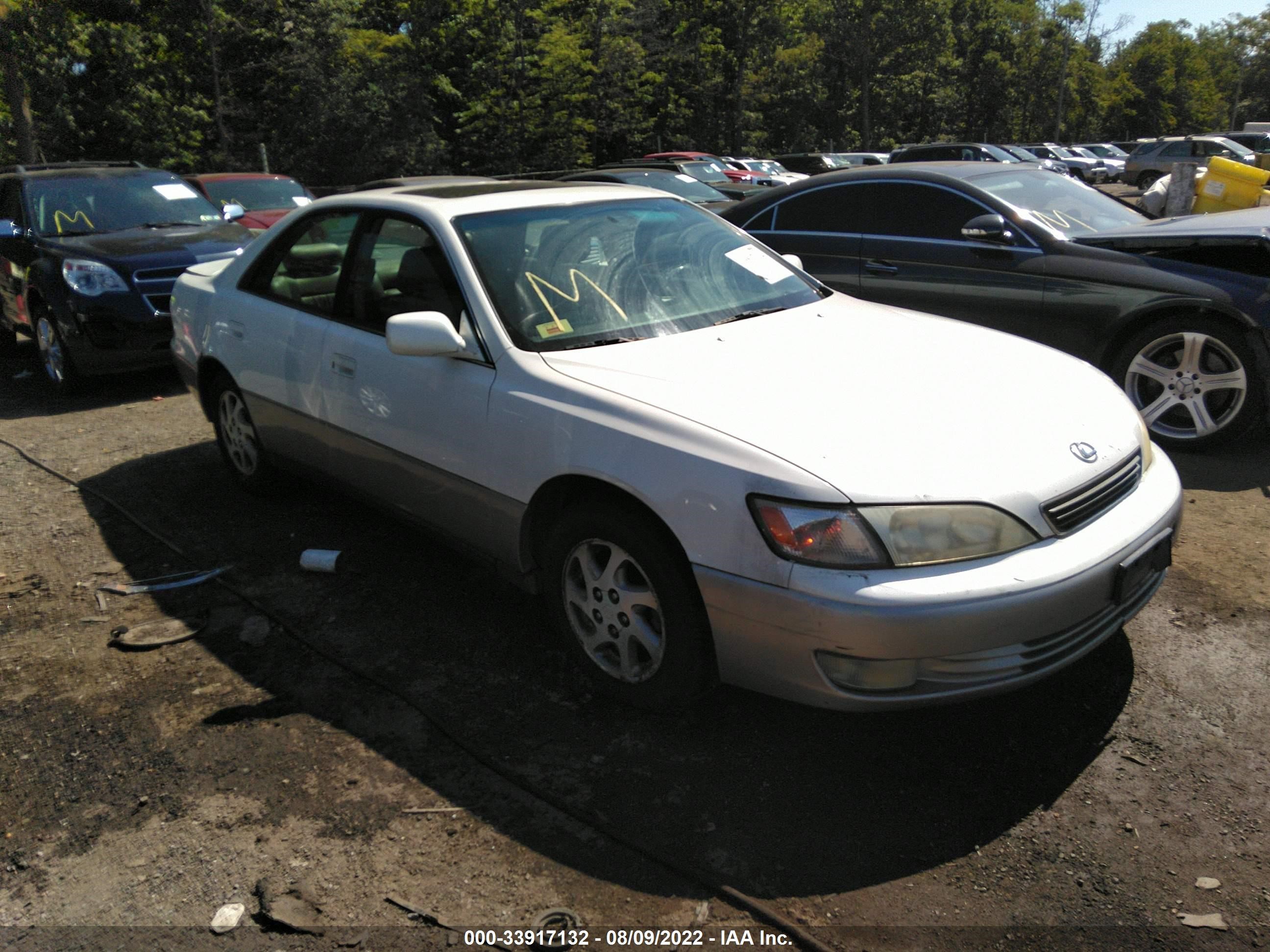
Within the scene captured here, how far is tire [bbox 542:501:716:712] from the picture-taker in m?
2.92

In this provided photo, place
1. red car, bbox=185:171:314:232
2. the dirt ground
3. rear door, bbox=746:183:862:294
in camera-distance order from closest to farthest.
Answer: the dirt ground, rear door, bbox=746:183:862:294, red car, bbox=185:171:314:232

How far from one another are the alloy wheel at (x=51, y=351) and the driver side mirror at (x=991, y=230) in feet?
21.7

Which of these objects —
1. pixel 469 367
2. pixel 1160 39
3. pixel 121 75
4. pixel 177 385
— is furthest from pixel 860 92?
pixel 469 367

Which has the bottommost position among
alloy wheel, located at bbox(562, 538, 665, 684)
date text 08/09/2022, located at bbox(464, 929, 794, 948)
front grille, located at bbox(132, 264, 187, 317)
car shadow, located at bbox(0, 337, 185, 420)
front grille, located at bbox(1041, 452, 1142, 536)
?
date text 08/09/2022, located at bbox(464, 929, 794, 948)

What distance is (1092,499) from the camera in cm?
296

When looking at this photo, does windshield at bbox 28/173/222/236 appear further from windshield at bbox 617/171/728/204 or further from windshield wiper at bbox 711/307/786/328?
windshield at bbox 617/171/728/204

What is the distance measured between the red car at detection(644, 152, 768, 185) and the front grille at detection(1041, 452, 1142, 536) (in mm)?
21472

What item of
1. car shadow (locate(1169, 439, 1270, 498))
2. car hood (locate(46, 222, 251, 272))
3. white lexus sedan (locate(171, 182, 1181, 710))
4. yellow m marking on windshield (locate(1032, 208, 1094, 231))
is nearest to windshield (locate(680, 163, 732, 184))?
car hood (locate(46, 222, 251, 272))

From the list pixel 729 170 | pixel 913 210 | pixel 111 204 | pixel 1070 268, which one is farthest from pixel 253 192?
pixel 729 170

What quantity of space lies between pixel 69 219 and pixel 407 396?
21.0ft

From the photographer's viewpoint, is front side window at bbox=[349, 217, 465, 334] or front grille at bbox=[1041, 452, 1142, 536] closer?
front grille at bbox=[1041, 452, 1142, 536]

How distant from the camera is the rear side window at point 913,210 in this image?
252 inches

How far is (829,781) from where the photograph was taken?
2.90 metres

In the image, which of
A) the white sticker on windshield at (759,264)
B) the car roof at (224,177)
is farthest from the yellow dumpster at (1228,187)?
the car roof at (224,177)
